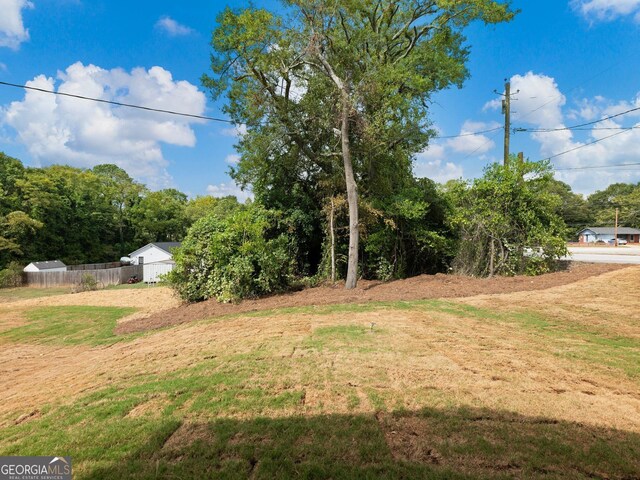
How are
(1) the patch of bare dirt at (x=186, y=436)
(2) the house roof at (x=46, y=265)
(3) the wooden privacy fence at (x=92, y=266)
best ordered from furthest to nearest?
(3) the wooden privacy fence at (x=92, y=266)
(2) the house roof at (x=46, y=265)
(1) the patch of bare dirt at (x=186, y=436)

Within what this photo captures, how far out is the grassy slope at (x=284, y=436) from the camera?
2.28 meters

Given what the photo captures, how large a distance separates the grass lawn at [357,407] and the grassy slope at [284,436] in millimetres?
14

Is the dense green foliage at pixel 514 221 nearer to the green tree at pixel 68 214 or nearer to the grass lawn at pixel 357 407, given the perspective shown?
the grass lawn at pixel 357 407

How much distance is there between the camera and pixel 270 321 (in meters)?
7.05

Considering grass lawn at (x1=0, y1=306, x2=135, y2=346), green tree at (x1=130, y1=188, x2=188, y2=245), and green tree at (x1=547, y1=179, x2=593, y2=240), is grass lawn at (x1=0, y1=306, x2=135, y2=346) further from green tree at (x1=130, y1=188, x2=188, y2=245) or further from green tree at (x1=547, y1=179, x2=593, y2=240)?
green tree at (x1=547, y1=179, x2=593, y2=240)

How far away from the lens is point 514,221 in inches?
428

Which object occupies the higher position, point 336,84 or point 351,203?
point 336,84

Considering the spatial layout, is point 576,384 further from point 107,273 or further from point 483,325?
point 107,273

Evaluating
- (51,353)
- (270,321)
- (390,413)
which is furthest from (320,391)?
(51,353)

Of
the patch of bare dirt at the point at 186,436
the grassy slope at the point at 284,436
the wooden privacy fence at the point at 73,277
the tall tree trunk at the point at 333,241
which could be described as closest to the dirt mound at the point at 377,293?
the tall tree trunk at the point at 333,241

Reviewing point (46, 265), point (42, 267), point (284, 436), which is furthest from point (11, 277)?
point (284, 436)

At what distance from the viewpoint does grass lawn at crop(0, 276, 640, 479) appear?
2.34 metres

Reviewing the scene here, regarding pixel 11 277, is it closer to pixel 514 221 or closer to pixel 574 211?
pixel 514 221

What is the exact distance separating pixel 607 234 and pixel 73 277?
68015 millimetres
